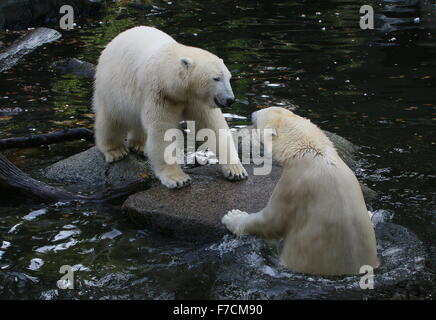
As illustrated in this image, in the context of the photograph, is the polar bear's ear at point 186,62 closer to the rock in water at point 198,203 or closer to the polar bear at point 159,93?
the polar bear at point 159,93

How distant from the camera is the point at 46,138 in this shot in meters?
7.30

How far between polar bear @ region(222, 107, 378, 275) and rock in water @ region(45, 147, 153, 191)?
2.31m

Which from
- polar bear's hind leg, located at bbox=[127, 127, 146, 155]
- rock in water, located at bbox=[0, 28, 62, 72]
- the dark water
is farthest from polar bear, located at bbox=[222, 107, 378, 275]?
rock in water, located at bbox=[0, 28, 62, 72]

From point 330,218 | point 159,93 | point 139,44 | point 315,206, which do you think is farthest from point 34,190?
point 330,218

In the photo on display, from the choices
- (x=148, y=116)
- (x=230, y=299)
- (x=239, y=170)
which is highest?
(x=148, y=116)

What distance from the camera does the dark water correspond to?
4766mm

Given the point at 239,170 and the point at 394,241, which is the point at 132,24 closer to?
the point at 239,170

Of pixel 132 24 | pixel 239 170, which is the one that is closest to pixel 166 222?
pixel 239 170

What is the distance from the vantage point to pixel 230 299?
179 inches

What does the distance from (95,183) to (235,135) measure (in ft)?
5.67

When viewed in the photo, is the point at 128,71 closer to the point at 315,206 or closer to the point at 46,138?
the point at 46,138

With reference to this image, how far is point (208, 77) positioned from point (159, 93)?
0.49 metres

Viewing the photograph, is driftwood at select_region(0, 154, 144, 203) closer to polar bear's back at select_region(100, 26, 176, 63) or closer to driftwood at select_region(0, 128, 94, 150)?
driftwood at select_region(0, 128, 94, 150)

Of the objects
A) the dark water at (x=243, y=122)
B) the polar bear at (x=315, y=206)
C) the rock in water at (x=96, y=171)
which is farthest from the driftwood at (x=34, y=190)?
the polar bear at (x=315, y=206)
